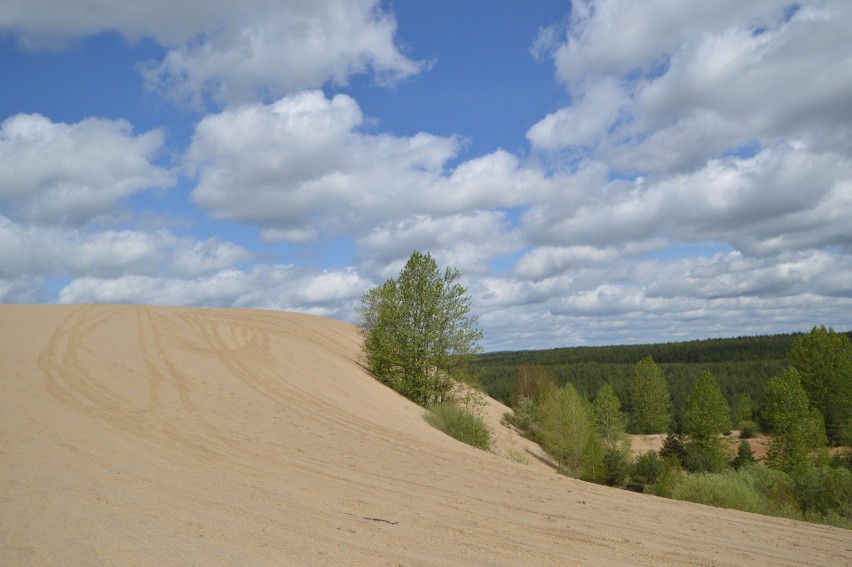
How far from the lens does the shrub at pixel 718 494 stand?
15.0m

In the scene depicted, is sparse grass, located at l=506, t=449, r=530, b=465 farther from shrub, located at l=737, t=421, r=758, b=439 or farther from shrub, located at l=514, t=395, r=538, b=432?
shrub, located at l=737, t=421, r=758, b=439

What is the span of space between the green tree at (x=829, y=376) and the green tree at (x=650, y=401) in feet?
55.1

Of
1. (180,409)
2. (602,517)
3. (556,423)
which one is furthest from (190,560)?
(556,423)

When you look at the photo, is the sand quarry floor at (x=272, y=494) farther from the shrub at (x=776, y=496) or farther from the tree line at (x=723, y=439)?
the tree line at (x=723, y=439)

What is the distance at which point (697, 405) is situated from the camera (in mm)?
48969

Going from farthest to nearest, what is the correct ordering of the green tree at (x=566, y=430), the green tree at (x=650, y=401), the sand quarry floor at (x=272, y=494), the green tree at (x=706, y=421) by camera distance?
the green tree at (x=650, y=401), the green tree at (x=706, y=421), the green tree at (x=566, y=430), the sand quarry floor at (x=272, y=494)

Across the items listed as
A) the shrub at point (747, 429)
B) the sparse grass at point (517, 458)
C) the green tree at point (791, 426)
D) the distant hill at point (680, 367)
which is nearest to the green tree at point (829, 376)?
the green tree at point (791, 426)

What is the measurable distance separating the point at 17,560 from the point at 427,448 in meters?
10.5

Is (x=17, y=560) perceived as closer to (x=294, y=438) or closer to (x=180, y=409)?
(x=294, y=438)

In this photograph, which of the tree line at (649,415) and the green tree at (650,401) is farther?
the green tree at (650,401)

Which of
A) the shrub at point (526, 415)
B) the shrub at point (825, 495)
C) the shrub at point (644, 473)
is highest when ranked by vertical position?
the shrub at point (825, 495)

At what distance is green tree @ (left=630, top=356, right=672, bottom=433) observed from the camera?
6750 centimetres

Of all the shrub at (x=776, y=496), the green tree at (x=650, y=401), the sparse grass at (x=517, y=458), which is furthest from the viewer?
the green tree at (x=650, y=401)

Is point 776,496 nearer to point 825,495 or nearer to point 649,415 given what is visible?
point 825,495
